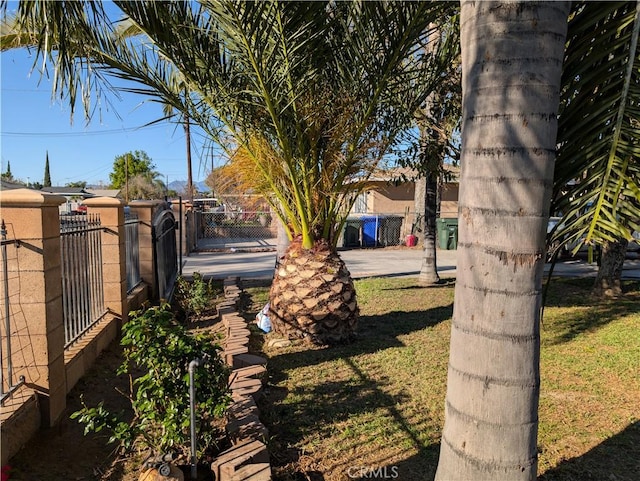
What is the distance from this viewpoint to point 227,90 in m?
4.82

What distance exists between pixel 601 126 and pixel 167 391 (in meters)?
2.83

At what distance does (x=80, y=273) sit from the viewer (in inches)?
201

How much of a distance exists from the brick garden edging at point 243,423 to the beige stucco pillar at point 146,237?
301cm

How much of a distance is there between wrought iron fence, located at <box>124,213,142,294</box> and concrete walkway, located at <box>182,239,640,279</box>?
11.8ft

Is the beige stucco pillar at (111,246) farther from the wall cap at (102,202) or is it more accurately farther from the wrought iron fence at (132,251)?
the wrought iron fence at (132,251)

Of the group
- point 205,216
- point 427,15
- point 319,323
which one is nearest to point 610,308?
point 319,323

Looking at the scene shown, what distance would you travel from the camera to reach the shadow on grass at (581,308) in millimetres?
→ 6336

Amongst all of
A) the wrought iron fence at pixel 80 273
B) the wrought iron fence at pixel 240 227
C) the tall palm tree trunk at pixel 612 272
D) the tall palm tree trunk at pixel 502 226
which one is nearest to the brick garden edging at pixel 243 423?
the tall palm tree trunk at pixel 502 226

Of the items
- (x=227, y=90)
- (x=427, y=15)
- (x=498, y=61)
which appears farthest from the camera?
(x=227, y=90)

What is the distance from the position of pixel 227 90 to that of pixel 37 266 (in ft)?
8.44

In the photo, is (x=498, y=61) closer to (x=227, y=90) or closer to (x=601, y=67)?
(x=601, y=67)

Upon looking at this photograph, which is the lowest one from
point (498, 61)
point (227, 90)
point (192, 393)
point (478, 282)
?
point (192, 393)

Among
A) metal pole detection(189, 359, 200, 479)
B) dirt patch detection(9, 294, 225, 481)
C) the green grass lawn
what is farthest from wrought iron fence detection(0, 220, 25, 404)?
the green grass lawn

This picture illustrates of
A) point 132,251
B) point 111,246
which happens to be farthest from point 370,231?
point 111,246
